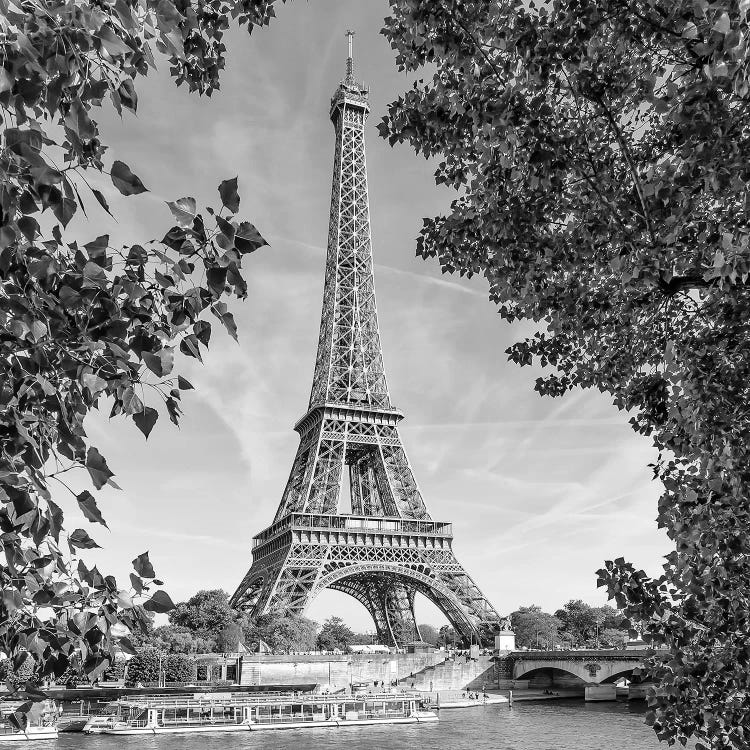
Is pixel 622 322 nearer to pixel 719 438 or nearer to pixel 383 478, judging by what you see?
pixel 719 438

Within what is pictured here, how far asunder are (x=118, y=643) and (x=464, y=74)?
6.02 metres

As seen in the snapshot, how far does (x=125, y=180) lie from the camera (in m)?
3.02

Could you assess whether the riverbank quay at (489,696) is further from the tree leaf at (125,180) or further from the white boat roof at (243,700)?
the tree leaf at (125,180)

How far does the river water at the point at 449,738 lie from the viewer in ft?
133

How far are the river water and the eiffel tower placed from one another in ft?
50.7

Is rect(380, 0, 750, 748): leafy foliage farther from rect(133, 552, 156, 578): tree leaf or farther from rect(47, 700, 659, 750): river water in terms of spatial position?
rect(47, 700, 659, 750): river water

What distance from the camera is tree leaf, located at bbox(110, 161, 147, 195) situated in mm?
2988

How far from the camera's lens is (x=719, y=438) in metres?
5.88

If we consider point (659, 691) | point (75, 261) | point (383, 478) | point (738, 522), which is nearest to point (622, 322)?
point (738, 522)

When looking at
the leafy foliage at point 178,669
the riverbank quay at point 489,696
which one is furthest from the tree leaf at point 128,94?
the leafy foliage at point 178,669

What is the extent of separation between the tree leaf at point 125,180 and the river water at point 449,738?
4219 cm

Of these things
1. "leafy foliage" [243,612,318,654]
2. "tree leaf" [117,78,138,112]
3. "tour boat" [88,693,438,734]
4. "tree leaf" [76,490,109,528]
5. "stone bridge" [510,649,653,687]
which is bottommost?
"tour boat" [88,693,438,734]

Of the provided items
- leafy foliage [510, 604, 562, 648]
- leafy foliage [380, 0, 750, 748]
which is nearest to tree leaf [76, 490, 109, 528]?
leafy foliage [380, 0, 750, 748]

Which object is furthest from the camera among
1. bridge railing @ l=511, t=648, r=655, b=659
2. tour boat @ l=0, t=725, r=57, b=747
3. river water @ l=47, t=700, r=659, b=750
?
bridge railing @ l=511, t=648, r=655, b=659
